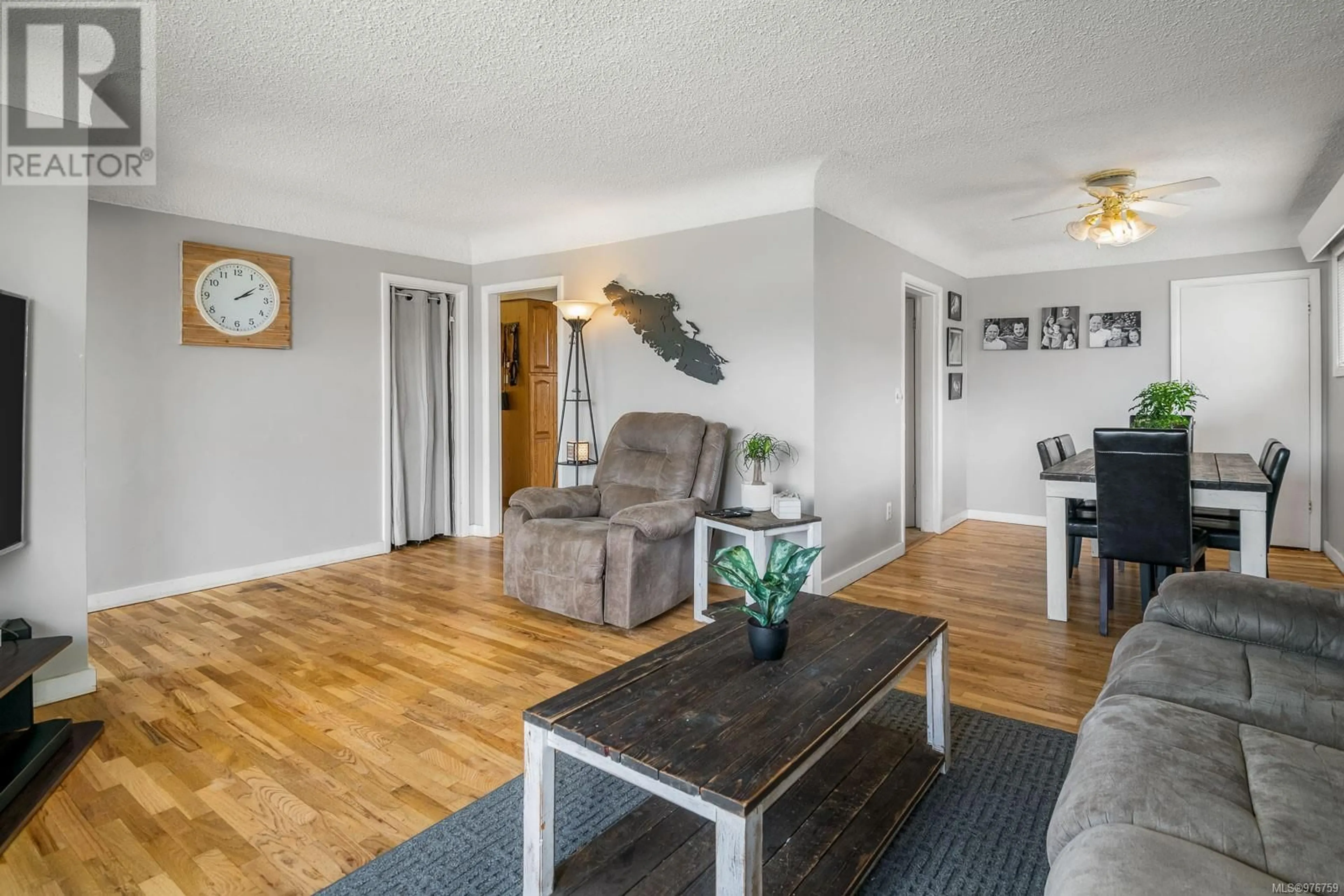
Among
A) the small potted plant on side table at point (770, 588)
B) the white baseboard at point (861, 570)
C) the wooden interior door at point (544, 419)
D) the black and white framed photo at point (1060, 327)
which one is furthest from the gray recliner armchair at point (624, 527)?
the black and white framed photo at point (1060, 327)

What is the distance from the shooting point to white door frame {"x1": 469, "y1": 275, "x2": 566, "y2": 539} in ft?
18.4

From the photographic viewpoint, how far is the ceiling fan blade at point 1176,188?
11.1 feet

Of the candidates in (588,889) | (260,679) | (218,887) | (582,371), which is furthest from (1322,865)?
(582,371)

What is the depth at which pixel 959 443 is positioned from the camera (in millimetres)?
6285

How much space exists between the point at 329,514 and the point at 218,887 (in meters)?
3.41

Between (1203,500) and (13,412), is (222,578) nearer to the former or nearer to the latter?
(13,412)

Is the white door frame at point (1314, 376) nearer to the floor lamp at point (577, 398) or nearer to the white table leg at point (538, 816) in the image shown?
the floor lamp at point (577, 398)

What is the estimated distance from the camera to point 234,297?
166 inches

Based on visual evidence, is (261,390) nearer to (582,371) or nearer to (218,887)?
(582,371)

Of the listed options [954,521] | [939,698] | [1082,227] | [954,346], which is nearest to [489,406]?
[954,346]

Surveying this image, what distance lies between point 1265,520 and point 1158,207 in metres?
1.84

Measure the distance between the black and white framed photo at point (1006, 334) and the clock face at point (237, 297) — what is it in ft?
18.4

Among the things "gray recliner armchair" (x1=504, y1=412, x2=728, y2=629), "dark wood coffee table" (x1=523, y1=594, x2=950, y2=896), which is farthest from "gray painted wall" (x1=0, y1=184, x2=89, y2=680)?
"dark wood coffee table" (x1=523, y1=594, x2=950, y2=896)

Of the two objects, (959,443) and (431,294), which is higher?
(431,294)
